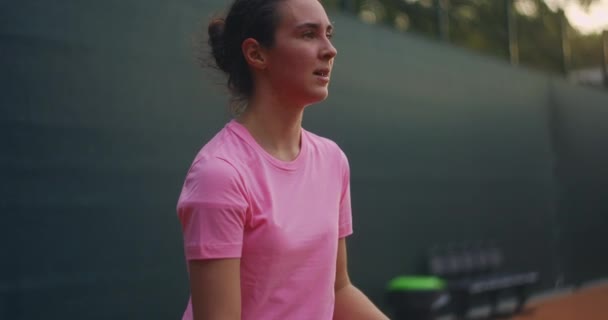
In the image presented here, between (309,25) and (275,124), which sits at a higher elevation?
(309,25)

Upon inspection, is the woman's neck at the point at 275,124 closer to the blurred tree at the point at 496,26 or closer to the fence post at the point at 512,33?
the blurred tree at the point at 496,26

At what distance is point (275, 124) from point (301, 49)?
0.16 metres

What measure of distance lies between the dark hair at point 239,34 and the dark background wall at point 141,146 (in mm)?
813

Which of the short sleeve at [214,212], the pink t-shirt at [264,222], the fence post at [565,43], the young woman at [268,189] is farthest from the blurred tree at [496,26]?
the short sleeve at [214,212]

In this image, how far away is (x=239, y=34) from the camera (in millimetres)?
1831

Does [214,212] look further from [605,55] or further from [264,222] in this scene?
[605,55]

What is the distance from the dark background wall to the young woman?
94 cm

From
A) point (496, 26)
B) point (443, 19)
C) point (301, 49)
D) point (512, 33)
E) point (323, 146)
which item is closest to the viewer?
point (301, 49)

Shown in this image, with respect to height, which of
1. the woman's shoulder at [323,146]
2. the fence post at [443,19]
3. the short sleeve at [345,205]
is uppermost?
the fence post at [443,19]

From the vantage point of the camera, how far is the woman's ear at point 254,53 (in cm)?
179

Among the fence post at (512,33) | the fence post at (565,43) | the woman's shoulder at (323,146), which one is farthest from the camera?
the fence post at (565,43)

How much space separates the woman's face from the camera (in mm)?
1756

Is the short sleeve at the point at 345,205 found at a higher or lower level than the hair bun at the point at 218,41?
lower

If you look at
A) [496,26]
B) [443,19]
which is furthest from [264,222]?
[496,26]
